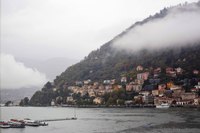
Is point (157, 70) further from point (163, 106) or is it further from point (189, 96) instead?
point (163, 106)

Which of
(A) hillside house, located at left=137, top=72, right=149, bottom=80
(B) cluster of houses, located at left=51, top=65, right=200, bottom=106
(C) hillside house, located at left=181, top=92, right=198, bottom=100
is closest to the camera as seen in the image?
(C) hillside house, located at left=181, top=92, right=198, bottom=100

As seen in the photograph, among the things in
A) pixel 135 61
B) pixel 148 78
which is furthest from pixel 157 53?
pixel 148 78

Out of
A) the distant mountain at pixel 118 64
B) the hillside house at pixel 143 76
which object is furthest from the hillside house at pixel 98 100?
the distant mountain at pixel 118 64

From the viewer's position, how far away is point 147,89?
121188 millimetres

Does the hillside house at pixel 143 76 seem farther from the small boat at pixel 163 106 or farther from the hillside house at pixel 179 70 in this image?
the small boat at pixel 163 106

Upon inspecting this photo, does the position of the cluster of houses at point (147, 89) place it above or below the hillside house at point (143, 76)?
below

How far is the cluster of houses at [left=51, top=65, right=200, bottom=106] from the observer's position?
107 metres

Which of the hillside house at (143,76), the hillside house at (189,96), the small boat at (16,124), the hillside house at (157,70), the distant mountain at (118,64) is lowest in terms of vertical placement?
the small boat at (16,124)

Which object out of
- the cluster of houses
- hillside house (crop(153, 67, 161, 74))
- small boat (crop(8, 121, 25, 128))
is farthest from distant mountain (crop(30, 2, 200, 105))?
Answer: small boat (crop(8, 121, 25, 128))

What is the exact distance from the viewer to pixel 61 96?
474 feet

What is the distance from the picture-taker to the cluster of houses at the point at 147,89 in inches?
4215

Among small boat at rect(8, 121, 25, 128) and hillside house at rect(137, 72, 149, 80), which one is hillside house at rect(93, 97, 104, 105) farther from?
small boat at rect(8, 121, 25, 128)

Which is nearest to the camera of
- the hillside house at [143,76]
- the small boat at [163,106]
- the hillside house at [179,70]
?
the small boat at [163,106]

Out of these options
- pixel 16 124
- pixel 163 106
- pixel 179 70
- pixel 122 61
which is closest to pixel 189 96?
pixel 163 106
